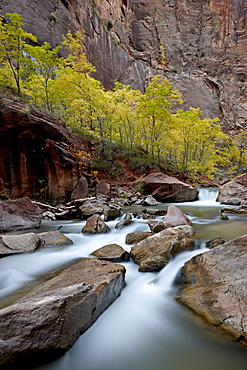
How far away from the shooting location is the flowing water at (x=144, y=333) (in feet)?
6.17

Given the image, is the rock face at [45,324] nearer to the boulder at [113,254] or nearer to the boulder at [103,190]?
the boulder at [113,254]

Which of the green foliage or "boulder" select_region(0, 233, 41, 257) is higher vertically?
the green foliage

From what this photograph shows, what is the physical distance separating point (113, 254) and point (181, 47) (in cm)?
4944

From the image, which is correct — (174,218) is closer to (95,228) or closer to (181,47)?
(95,228)

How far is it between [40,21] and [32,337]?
28.9 meters

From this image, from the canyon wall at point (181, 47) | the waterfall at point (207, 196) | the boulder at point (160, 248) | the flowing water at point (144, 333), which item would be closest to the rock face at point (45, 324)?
the flowing water at point (144, 333)

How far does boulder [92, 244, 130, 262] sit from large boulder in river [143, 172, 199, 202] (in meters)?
7.52

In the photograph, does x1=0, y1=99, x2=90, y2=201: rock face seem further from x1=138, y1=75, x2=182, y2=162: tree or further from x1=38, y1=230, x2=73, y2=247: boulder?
x1=138, y1=75, x2=182, y2=162: tree

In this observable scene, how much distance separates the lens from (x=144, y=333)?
7.81ft

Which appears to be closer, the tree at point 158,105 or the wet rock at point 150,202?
the wet rock at point 150,202

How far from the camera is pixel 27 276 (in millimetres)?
3701

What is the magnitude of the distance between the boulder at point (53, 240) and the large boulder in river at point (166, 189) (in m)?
7.19

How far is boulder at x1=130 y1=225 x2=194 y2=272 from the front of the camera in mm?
3686

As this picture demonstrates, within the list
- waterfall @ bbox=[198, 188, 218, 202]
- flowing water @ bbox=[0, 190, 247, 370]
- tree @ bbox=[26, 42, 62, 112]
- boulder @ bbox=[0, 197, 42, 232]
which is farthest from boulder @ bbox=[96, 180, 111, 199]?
tree @ bbox=[26, 42, 62, 112]
